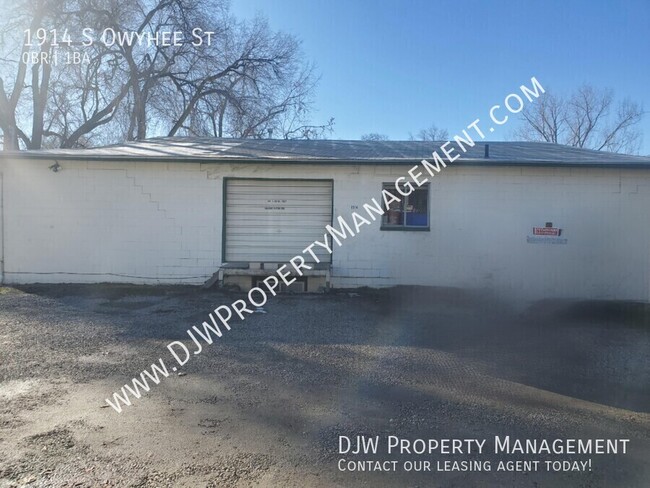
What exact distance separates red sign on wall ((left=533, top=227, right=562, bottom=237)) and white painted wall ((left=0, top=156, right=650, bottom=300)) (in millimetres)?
143

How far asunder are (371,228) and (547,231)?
4.02 meters

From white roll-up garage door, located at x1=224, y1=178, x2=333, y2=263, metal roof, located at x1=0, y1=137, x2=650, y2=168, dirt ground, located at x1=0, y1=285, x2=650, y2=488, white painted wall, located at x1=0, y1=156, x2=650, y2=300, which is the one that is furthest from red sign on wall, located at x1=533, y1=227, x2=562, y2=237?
white roll-up garage door, located at x1=224, y1=178, x2=333, y2=263

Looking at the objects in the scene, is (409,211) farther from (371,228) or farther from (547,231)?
(547,231)

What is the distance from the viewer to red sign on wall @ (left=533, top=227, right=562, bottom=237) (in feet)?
33.5

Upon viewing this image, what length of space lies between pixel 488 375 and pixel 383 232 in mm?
5639

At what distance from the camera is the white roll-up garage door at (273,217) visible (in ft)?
35.8

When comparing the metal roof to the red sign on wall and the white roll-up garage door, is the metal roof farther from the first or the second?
the red sign on wall

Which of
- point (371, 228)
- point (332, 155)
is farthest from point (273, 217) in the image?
point (371, 228)

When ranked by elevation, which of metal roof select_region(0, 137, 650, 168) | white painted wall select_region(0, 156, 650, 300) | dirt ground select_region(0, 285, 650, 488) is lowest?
dirt ground select_region(0, 285, 650, 488)

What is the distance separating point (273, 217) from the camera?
11.0 m

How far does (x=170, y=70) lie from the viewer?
27000mm

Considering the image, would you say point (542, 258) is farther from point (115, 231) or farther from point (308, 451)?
point (115, 231)

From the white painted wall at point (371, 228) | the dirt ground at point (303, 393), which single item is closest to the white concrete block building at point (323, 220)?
the white painted wall at point (371, 228)

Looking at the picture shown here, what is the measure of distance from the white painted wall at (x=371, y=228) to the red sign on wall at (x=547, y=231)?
0.14 metres
